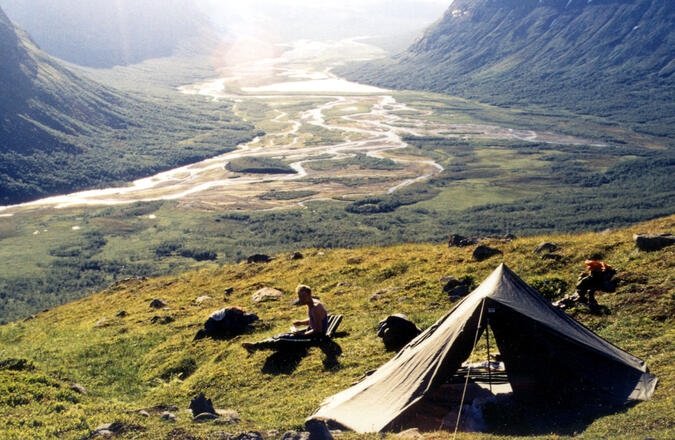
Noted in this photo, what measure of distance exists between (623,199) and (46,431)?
102444 millimetres

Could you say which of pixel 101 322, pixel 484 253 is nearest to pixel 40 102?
pixel 101 322

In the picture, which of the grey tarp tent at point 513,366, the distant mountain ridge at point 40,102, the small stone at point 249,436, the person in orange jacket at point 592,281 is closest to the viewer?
the small stone at point 249,436

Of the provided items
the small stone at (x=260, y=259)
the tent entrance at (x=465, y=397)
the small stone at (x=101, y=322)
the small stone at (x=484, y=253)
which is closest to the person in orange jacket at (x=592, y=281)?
the tent entrance at (x=465, y=397)

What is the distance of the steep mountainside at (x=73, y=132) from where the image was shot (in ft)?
366

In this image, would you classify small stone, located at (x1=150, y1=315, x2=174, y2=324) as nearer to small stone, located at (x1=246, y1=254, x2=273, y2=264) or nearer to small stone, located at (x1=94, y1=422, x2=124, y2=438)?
small stone, located at (x1=246, y1=254, x2=273, y2=264)

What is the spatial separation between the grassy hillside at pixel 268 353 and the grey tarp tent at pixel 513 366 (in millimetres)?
948

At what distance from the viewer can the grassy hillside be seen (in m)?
13.3

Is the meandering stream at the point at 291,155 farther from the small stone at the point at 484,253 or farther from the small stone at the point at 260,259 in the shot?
the small stone at the point at 484,253

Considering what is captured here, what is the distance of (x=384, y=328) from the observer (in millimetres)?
17422

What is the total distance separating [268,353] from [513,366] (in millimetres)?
9040

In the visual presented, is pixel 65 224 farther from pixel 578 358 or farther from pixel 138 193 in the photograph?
pixel 578 358

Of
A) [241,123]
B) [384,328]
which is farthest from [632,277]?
[241,123]

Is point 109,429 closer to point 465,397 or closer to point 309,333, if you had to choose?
point 309,333

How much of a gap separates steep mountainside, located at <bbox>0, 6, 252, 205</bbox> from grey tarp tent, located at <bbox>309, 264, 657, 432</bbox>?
108449 millimetres
